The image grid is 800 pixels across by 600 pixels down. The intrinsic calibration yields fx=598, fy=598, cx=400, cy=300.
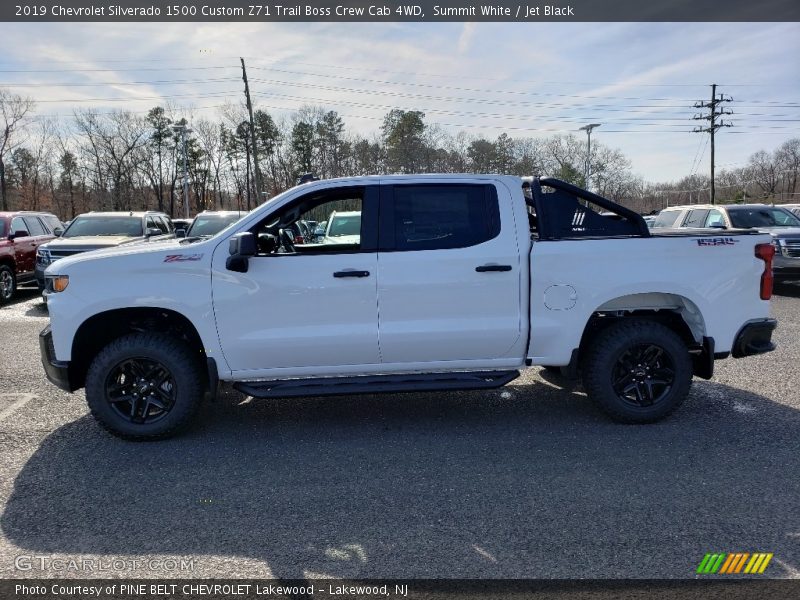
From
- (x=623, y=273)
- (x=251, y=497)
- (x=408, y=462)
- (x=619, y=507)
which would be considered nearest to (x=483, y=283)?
(x=623, y=273)

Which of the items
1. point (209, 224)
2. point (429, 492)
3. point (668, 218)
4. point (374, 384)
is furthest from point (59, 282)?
point (668, 218)

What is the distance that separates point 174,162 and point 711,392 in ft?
227

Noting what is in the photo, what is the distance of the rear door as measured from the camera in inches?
183

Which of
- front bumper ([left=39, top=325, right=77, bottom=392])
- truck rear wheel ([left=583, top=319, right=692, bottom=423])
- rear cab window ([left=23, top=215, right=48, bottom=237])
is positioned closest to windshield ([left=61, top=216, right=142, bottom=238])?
rear cab window ([left=23, top=215, right=48, bottom=237])

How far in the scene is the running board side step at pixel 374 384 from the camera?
457 cm

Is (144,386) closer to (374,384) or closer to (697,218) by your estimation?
(374,384)

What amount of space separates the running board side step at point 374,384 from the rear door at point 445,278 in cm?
14

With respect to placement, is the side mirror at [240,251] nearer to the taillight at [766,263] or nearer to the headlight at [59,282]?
the headlight at [59,282]

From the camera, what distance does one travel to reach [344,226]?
20.9 ft

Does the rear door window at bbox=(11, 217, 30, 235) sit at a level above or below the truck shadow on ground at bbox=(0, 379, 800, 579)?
above

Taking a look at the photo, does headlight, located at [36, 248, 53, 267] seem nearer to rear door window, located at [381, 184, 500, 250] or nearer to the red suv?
the red suv

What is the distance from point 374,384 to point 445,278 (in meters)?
0.99

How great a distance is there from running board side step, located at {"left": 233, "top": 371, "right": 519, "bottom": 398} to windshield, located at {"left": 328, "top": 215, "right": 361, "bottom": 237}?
1.22 m

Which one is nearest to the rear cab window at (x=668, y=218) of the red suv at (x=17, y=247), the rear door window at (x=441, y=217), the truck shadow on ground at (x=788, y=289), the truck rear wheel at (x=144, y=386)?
the truck shadow on ground at (x=788, y=289)
